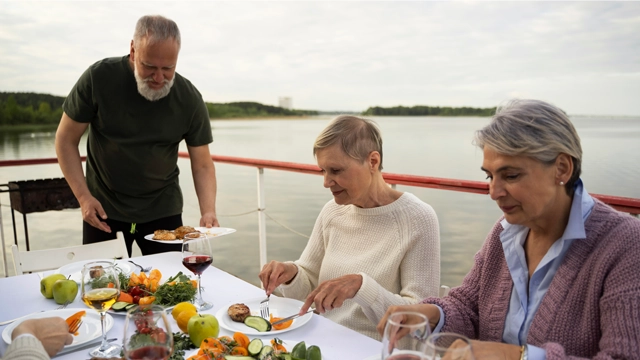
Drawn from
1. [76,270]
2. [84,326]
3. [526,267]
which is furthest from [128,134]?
[526,267]

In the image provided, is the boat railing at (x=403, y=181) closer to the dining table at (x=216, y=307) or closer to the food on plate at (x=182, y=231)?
the food on plate at (x=182, y=231)

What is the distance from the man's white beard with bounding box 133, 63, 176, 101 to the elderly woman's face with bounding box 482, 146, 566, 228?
6.24ft

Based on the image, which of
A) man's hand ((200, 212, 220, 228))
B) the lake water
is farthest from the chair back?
the lake water

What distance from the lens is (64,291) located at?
159 centimetres

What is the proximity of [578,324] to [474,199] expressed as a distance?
1893 centimetres

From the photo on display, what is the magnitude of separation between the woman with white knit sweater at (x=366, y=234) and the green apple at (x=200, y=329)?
1.22ft

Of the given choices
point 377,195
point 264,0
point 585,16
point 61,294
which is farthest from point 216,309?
A: point 585,16

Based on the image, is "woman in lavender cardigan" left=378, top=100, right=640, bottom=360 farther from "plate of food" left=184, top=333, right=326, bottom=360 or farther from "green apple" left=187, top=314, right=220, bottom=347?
"green apple" left=187, top=314, right=220, bottom=347

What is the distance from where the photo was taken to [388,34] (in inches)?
1087

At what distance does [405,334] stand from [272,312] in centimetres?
78

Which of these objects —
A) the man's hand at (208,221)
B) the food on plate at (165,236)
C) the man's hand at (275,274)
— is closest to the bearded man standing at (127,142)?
the man's hand at (208,221)

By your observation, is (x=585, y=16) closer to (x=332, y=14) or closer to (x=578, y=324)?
(x=332, y=14)

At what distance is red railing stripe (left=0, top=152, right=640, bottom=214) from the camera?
1.71 meters

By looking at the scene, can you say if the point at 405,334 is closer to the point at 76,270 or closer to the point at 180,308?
the point at 180,308
